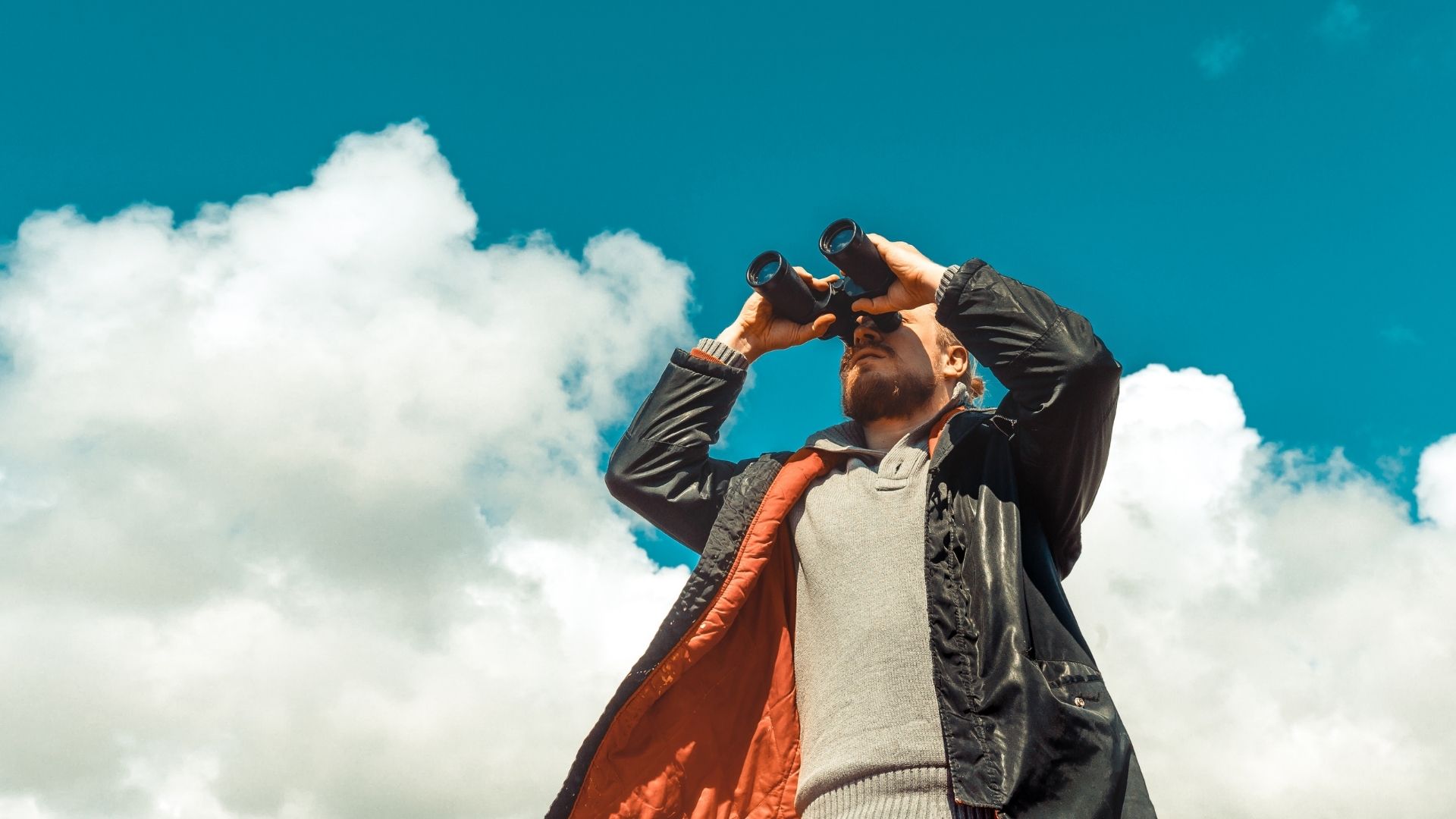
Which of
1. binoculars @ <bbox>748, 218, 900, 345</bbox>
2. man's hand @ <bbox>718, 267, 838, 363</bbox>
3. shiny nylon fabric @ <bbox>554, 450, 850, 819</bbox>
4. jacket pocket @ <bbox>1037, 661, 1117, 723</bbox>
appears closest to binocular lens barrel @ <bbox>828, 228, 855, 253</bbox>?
binoculars @ <bbox>748, 218, 900, 345</bbox>

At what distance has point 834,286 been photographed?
3789mm

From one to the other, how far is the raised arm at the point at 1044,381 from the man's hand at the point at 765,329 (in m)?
0.70

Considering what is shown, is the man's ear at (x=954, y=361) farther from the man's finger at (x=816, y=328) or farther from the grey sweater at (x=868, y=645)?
the grey sweater at (x=868, y=645)

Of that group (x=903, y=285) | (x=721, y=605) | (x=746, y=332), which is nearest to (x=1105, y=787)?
(x=721, y=605)

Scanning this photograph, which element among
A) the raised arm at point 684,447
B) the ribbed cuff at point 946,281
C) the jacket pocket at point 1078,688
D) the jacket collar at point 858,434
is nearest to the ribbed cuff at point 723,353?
the raised arm at point 684,447

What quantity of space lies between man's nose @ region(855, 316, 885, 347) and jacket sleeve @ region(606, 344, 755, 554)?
0.42 m

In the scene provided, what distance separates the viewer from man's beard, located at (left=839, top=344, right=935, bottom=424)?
364cm

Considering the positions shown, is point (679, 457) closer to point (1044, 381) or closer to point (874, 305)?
point (874, 305)

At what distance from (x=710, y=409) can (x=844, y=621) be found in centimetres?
90

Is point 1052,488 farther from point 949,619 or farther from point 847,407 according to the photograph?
point 847,407

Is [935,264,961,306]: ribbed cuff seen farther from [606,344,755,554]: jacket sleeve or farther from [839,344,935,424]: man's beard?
[606,344,755,554]: jacket sleeve

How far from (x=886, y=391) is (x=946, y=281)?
60 cm

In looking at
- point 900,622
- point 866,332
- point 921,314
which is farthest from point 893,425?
point 900,622

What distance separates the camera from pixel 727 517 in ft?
10.3
